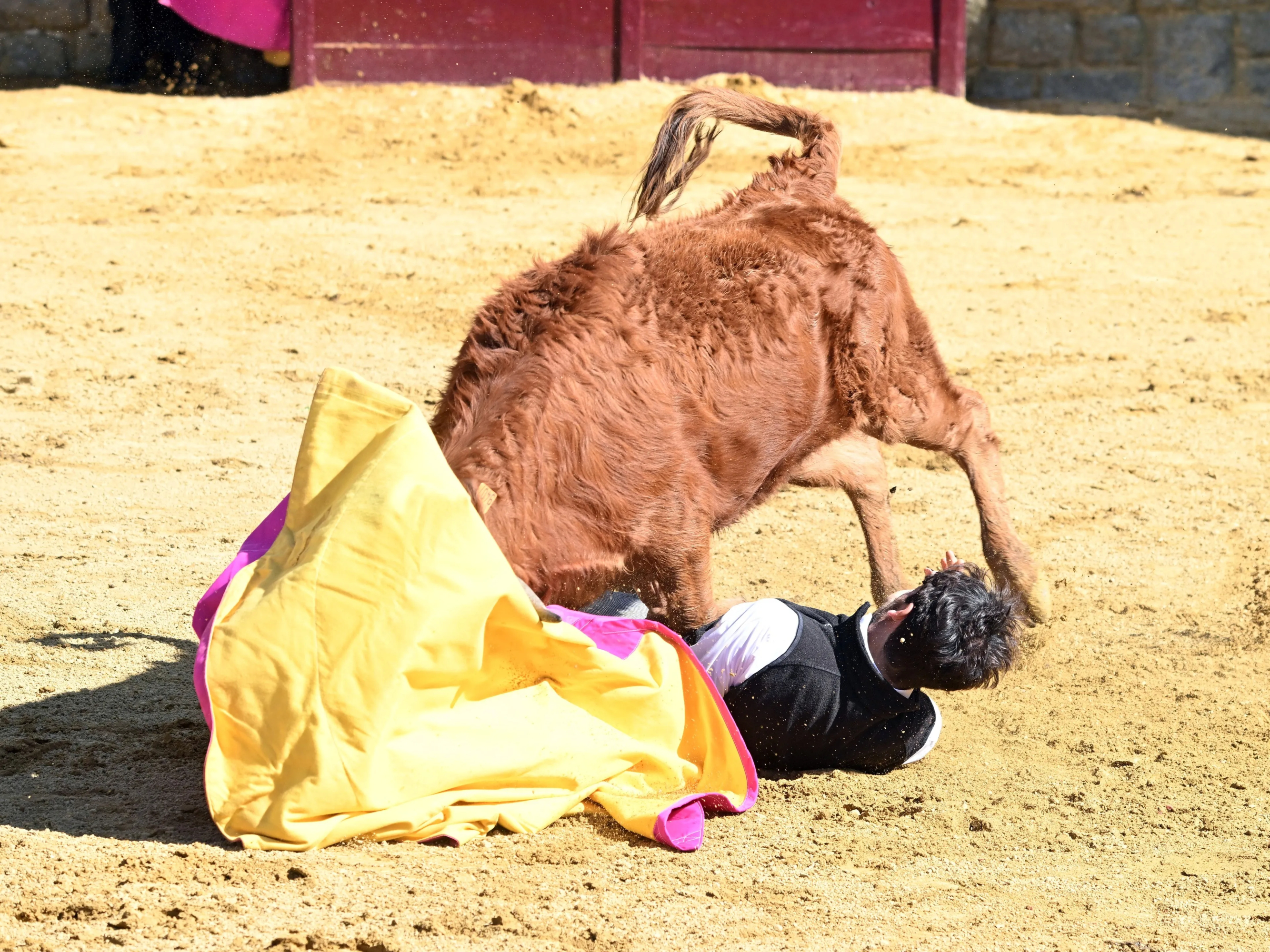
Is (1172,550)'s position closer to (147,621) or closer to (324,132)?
(147,621)

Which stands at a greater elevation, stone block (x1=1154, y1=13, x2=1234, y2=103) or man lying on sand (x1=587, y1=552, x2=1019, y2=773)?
stone block (x1=1154, y1=13, x2=1234, y2=103)

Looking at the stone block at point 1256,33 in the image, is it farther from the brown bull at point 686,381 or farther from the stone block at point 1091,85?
the brown bull at point 686,381

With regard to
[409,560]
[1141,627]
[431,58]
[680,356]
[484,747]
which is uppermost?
[431,58]

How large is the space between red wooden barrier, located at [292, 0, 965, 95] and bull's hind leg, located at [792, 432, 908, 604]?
646 cm

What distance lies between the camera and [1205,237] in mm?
8586

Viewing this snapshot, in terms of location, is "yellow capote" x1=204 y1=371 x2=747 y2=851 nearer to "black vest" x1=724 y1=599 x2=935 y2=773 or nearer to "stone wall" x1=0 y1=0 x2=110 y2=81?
"black vest" x1=724 y1=599 x2=935 y2=773

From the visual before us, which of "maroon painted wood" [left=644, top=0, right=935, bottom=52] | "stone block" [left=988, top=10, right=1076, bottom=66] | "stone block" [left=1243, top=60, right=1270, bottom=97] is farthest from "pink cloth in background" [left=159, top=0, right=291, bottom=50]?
"stone block" [left=1243, top=60, right=1270, bottom=97]

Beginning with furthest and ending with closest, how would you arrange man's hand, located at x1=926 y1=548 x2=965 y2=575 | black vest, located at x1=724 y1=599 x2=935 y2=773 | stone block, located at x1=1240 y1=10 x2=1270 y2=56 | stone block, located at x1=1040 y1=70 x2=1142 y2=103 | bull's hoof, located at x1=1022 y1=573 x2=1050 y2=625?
stone block, located at x1=1040 y1=70 x2=1142 y2=103 < stone block, located at x1=1240 y1=10 x2=1270 y2=56 < bull's hoof, located at x1=1022 y1=573 x2=1050 y2=625 < man's hand, located at x1=926 y1=548 x2=965 y2=575 < black vest, located at x1=724 y1=599 x2=935 y2=773

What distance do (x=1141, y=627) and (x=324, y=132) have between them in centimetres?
657

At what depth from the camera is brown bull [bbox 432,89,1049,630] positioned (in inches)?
123

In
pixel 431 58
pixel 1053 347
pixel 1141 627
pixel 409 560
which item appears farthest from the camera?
pixel 431 58

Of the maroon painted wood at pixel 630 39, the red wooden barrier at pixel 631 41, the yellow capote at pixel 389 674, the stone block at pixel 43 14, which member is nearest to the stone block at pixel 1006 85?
the red wooden barrier at pixel 631 41

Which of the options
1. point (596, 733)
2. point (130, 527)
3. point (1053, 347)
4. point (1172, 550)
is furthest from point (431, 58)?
point (596, 733)

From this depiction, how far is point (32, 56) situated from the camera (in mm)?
9859
